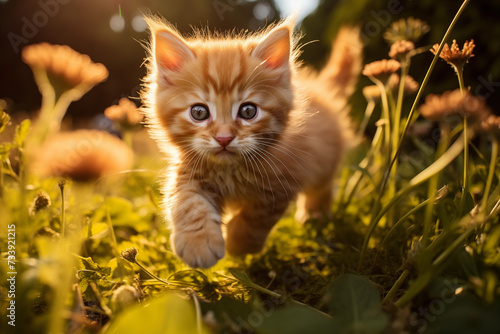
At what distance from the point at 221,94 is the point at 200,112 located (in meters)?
0.10

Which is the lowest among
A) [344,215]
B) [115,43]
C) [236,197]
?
[344,215]

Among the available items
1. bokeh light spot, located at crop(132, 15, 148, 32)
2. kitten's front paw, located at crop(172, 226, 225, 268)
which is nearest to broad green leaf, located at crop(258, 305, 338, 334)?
kitten's front paw, located at crop(172, 226, 225, 268)

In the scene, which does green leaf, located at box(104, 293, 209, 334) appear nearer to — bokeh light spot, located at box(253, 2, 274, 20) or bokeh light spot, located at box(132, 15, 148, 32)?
bokeh light spot, located at box(132, 15, 148, 32)

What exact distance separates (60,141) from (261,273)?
878 millimetres

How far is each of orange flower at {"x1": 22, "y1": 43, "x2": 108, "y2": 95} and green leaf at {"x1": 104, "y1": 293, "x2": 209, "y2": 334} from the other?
62 centimetres

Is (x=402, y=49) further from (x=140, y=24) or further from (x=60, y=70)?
(x=140, y=24)

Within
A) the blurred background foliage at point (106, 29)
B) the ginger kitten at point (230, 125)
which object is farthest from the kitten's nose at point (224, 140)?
the blurred background foliage at point (106, 29)

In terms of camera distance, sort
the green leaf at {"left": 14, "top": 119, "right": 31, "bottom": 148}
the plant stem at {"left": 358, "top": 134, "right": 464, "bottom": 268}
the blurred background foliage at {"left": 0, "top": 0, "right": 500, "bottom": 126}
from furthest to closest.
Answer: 1. the blurred background foliage at {"left": 0, "top": 0, "right": 500, "bottom": 126}
2. the green leaf at {"left": 14, "top": 119, "right": 31, "bottom": 148}
3. the plant stem at {"left": 358, "top": 134, "right": 464, "bottom": 268}

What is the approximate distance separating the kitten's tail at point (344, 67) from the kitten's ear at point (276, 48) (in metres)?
0.91

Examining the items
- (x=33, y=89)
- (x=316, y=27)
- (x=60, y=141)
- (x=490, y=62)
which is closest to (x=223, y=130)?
(x=60, y=141)

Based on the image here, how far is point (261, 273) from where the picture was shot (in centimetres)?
138

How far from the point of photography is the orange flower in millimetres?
909

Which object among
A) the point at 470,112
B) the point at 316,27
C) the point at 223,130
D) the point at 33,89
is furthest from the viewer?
the point at 33,89

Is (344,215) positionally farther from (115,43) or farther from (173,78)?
(115,43)
